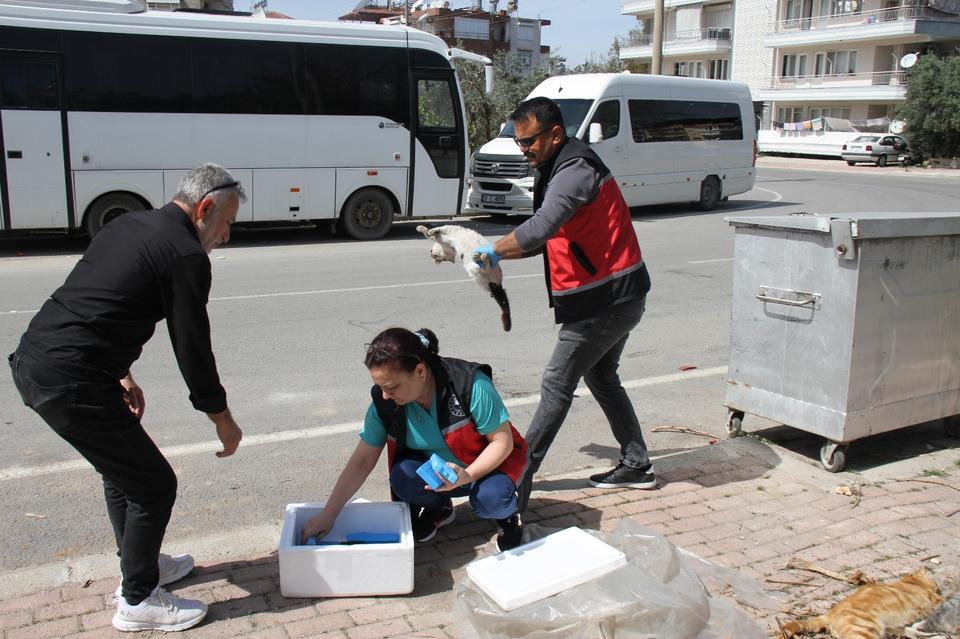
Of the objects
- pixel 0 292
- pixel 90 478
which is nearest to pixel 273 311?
pixel 0 292

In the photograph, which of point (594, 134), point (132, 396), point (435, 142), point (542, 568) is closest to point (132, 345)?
point (132, 396)

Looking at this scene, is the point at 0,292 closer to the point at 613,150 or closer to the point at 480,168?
the point at 480,168

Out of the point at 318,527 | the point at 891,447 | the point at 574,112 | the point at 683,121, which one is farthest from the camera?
the point at 683,121

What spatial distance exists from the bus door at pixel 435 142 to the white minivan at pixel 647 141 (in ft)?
6.21

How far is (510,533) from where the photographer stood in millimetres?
3699

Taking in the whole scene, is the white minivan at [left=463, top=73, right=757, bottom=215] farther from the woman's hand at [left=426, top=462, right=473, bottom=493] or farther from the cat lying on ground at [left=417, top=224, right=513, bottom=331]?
the woman's hand at [left=426, top=462, right=473, bottom=493]

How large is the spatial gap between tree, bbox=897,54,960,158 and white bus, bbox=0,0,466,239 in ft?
99.8

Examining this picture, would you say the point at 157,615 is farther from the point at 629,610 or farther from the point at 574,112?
the point at 574,112

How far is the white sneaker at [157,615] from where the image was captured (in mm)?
3125

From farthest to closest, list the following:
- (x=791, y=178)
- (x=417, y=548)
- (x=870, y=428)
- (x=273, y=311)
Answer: (x=791, y=178), (x=273, y=311), (x=870, y=428), (x=417, y=548)

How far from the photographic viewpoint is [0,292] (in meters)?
9.91

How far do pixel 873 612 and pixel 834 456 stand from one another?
1626 millimetres

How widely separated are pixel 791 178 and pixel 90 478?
100ft

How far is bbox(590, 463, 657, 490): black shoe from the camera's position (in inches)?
176
